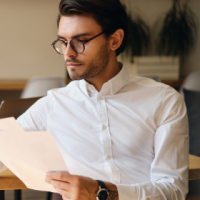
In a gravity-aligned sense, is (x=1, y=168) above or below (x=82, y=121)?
below

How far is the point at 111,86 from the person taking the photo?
120 centimetres

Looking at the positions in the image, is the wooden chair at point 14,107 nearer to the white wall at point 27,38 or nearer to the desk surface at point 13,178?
the desk surface at point 13,178

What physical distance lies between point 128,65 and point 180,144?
340 cm

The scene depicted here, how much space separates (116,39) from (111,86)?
220 millimetres

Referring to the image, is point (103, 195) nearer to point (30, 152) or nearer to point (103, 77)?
point (30, 152)

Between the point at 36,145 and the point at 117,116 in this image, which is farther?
the point at 117,116

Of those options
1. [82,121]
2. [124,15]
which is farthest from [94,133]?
[124,15]

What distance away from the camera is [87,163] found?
1131mm

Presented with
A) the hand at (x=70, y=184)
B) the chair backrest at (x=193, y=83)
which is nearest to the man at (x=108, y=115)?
the hand at (x=70, y=184)

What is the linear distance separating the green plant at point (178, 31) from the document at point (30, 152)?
147 inches

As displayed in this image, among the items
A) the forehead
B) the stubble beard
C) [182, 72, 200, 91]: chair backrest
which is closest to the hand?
the stubble beard

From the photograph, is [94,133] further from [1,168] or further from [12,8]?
[12,8]

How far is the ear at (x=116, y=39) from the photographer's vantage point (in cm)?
126

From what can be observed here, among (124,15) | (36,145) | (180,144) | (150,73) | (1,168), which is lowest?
(150,73)
